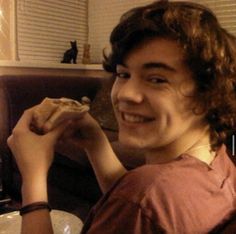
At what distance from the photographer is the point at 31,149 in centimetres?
83

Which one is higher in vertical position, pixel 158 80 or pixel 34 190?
pixel 158 80

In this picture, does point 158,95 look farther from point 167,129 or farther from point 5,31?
point 5,31

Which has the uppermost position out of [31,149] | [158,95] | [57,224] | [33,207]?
[158,95]

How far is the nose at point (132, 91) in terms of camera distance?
2.37 feet

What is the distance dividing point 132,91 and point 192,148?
173mm

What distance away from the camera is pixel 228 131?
85cm

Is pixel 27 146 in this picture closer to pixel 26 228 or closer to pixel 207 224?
pixel 26 228

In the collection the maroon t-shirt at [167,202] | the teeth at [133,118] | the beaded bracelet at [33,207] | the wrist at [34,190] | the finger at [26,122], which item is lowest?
the beaded bracelet at [33,207]

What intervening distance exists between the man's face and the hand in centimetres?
22

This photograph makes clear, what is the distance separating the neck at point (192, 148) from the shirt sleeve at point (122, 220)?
0.62 ft

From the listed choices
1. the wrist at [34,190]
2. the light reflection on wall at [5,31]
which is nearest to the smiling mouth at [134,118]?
the wrist at [34,190]

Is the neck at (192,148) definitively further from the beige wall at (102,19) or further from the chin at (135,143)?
the beige wall at (102,19)

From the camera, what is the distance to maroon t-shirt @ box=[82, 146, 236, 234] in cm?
59

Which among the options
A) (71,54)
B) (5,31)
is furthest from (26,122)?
(71,54)
